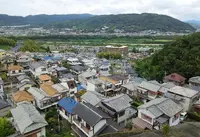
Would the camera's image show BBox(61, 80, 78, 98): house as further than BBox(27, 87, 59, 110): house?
Yes

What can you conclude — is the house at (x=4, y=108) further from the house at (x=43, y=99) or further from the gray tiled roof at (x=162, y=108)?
the gray tiled roof at (x=162, y=108)

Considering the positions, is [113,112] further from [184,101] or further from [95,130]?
[184,101]

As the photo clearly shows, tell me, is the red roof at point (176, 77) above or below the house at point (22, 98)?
above

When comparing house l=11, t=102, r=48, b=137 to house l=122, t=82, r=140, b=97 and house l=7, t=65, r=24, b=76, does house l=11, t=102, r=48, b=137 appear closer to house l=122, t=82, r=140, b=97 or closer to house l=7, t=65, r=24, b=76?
house l=122, t=82, r=140, b=97

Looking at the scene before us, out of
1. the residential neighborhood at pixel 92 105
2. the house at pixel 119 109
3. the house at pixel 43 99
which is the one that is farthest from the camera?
the house at pixel 43 99

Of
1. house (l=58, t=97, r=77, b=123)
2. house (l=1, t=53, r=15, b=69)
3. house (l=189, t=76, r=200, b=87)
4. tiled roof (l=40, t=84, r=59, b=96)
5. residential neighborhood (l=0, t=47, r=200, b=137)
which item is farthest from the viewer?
house (l=1, t=53, r=15, b=69)

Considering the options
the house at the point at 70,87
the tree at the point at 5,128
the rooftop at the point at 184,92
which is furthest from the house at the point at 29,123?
the rooftop at the point at 184,92

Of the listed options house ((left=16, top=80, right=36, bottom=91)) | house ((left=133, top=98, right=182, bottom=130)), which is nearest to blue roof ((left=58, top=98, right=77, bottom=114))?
house ((left=133, top=98, right=182, bottom=130))
